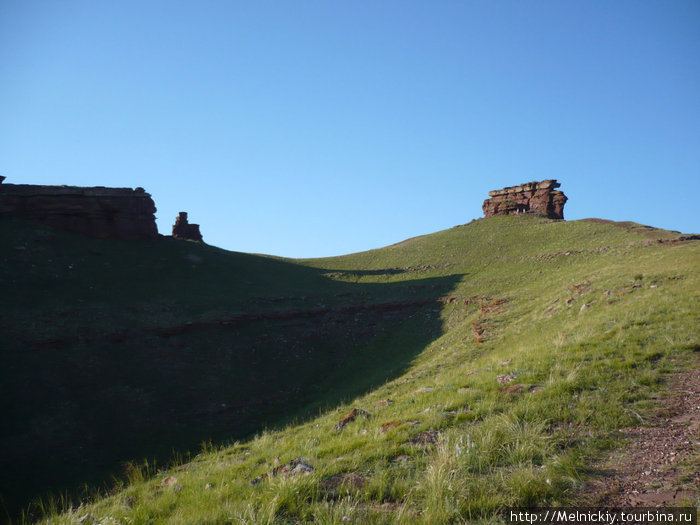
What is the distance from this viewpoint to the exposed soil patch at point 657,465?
4125 millimetres

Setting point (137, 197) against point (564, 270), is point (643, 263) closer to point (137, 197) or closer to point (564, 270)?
point (564, 270)

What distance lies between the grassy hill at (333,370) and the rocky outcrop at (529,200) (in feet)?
36.0

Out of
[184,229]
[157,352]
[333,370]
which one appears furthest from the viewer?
[184,229]

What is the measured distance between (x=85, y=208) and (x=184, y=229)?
1390 centimetres

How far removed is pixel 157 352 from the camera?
22.7 meters

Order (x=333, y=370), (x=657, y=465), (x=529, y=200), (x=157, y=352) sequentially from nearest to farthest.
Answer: (x=657, y=465) < (x=157, y=352) < (x=333, y=370) < (x=529, y=200)

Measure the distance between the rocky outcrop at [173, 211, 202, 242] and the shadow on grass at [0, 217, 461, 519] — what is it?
13344 millimetres

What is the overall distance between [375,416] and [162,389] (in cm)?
1477

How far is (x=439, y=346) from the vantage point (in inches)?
849

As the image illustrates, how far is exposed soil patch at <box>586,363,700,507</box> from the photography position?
4.12 m

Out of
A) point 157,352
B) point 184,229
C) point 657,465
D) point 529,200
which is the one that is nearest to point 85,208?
point 184,229

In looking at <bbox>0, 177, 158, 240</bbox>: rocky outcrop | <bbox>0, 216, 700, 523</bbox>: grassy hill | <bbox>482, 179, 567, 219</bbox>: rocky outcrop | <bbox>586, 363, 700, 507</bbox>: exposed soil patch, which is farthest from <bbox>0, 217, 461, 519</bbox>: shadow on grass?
<bbox>482, 179, 567, 219</bbox>: rocky outcrop

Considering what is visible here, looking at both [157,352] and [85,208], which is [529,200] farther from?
[85,208]

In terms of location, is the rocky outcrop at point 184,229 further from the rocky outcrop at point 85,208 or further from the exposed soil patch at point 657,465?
the exposed soil patch at point 657,465
